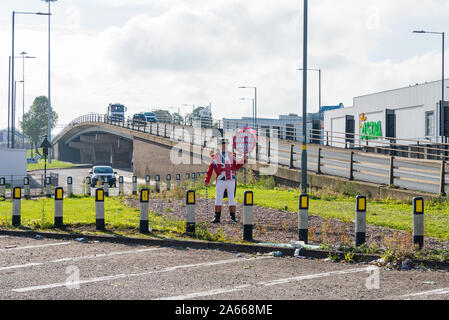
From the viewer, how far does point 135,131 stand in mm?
50188

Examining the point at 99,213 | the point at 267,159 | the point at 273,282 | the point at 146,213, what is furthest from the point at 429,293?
the point at 267,159

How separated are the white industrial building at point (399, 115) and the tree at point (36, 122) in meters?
75.4

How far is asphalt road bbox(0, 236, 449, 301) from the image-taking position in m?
6.05

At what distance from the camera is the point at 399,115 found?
47.2 m

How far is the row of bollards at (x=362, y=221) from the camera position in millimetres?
8867

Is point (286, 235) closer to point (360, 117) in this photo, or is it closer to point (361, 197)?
point (361, 197)

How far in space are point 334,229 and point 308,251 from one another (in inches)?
105

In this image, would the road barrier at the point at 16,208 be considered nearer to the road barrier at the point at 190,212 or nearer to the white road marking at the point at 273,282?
the road barrier at the point at 190,212

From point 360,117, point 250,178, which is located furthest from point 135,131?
point 250,178

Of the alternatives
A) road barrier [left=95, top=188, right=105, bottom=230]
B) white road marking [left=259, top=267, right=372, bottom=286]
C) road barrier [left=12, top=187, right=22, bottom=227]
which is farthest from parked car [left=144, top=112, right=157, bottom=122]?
white road marking [left=259, top=267, right=372, bottom=286]

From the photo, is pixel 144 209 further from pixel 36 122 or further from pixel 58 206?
pixel 36 122

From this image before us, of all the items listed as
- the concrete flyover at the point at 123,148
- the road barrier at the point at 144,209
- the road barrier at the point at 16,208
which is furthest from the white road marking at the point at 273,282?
the concrete flyover at the point at 123,148

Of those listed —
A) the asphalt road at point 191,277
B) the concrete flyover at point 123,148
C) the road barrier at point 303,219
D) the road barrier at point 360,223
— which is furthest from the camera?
the concrete flyover at point 123,148

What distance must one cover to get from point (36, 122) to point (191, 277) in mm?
116574
